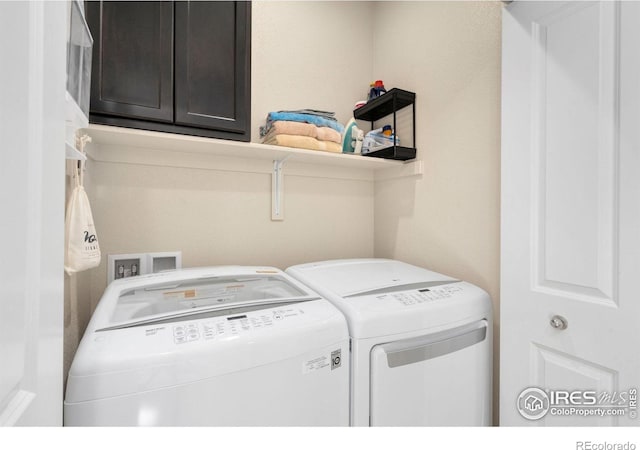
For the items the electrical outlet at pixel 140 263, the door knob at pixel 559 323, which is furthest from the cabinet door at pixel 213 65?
the door knob at pixel 559 323

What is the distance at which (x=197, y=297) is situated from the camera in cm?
115

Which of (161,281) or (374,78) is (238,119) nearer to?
→ (161,281)

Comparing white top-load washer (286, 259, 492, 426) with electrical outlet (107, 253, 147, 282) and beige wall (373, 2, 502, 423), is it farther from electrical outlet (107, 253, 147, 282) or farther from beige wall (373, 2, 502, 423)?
electrical outlet (107, 253, 147, 282)

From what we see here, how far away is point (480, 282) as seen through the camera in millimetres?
1398

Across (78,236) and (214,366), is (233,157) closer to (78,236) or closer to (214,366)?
(78,236)

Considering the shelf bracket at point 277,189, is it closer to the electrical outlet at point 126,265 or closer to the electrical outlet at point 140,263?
the electrical outlet at point 140,263

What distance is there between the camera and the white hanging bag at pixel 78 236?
0.83 meters

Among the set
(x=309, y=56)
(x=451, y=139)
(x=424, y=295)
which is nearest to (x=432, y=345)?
(x=424, y=295)

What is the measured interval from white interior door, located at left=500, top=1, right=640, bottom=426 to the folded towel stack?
0.80 metres

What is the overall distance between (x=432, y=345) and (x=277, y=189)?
3.72 feet

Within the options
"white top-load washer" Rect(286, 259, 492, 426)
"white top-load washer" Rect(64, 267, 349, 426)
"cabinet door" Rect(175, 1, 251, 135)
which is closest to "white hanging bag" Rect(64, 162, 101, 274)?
"white top-load washer" Rect(64, 267, 349, 426)

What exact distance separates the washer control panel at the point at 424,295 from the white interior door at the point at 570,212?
25 centimetres

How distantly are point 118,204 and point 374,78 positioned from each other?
1.78 meters
